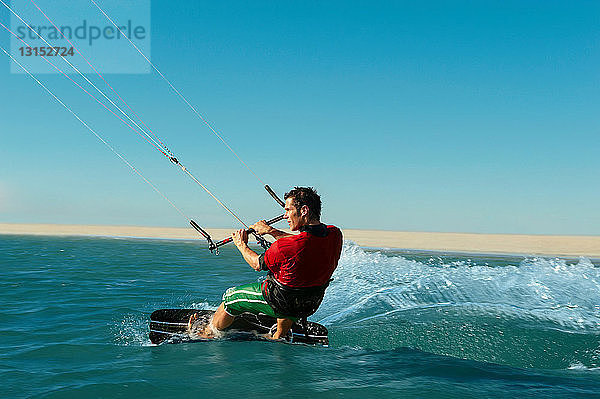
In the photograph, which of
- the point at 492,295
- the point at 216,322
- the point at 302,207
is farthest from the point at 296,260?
the point at 492,295

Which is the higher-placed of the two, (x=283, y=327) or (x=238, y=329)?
(x=283, y=327)

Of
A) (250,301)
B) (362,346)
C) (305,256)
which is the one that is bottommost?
(362,346)

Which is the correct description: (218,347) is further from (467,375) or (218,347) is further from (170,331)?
(467,375)

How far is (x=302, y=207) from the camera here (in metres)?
5.12

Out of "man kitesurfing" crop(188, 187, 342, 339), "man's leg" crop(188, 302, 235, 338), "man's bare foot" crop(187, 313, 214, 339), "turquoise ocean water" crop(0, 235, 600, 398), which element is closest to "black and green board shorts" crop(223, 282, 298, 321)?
"man kitesurfing" crop(188, 187, 342, 339)

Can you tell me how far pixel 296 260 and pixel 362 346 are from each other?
2149 millimetres

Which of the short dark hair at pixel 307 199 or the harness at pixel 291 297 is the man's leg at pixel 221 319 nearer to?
the harness at pixel 291 297

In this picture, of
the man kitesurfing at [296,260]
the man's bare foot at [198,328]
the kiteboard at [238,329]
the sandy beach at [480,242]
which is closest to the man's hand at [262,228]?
the man kitesurfing at [296,260]

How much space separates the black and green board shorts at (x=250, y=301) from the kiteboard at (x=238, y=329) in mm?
565

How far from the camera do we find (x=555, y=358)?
5.98m

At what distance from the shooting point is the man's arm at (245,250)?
5223 mm

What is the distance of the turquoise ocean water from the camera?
181 inches

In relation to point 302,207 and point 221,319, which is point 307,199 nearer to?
point 302,207

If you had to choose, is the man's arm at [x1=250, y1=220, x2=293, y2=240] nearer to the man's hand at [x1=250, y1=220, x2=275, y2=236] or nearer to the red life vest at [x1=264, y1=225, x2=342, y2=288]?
the man's hand at [x1=250, y1=220, x2=275, y2=236]
